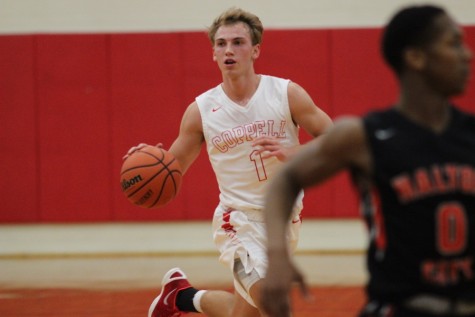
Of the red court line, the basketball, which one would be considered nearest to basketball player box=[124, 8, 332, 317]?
the basketball

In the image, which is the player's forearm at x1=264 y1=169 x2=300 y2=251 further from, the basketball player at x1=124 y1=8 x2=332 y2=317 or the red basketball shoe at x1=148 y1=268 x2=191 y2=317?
the red basketball shoe at x1=148 y1=268 x2=191 y2=317

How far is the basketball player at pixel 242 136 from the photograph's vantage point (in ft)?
16.4

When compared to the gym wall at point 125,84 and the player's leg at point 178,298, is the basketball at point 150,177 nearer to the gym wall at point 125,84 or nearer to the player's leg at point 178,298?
the player's leg at point 178,298

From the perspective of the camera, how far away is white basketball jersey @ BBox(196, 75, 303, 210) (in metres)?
5.09

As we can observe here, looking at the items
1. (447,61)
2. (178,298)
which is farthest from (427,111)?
(178,298)

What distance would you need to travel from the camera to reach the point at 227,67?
206 inches

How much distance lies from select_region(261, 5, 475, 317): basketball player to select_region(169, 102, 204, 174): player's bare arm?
261 centimetres

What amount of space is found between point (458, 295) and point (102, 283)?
6.04 meters

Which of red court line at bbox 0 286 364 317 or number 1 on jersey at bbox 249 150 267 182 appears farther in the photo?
red court line at bbox 0 286 364 317

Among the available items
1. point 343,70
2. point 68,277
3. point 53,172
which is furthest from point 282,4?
point 68,277

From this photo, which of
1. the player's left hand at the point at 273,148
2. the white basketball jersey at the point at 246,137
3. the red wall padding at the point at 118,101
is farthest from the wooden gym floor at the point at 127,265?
the player's left hand at the point at 273,148

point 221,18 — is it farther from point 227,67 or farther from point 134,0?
point 134,0

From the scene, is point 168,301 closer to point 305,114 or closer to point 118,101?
point 305,114

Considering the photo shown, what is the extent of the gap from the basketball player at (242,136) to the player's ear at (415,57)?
2.15 m
